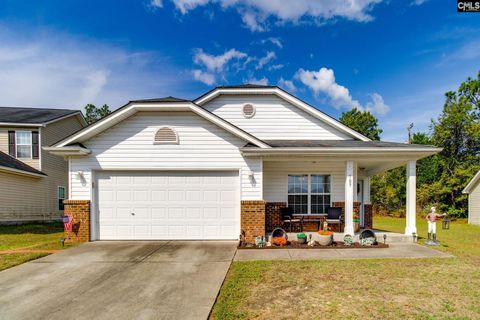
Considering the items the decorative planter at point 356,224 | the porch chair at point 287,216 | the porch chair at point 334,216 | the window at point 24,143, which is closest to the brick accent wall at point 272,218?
the porch chair at point 287,216

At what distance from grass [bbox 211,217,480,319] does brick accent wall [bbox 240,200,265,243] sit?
7.00 ft

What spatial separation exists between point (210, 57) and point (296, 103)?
756 centimetres

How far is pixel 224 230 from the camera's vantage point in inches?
353

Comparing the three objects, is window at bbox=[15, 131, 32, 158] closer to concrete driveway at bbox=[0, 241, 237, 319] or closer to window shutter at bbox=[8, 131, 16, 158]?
window shutter at bbox=[8, 131, 16, 158]

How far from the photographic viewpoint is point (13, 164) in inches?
559

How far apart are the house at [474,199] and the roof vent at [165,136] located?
66.8 feet

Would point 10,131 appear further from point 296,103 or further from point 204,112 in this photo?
point 296,103

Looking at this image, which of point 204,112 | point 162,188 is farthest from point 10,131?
point 204,112

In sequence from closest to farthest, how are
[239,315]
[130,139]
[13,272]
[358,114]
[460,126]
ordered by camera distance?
[239,315], [13,272], [130,139], [460,126], [358,114]

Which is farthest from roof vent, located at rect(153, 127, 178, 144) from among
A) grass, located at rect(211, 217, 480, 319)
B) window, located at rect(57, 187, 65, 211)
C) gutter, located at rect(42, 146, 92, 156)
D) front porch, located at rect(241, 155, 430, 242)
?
window, located at rect(57, 187, 65, 211)

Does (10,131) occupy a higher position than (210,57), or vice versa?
(210,57)

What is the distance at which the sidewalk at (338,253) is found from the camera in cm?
692

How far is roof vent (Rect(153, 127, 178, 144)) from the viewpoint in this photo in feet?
29.1

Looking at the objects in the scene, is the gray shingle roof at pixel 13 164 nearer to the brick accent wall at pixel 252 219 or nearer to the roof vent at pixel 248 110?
the roof vent at pixel 248 110
